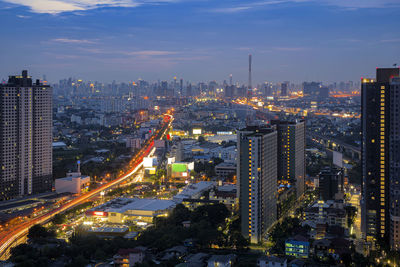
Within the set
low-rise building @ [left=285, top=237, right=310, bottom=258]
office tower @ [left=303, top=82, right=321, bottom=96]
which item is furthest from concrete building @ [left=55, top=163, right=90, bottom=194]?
office tower @ [left=303, top=82, right=321, bottom=96]

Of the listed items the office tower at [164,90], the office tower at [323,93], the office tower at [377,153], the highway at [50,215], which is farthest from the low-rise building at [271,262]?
the office tower at [323,93]

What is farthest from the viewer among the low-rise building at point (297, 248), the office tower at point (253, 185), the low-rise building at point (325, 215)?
the low-rise building at point (325, 215)

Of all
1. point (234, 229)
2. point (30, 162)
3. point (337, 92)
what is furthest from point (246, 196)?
point (337, 92)

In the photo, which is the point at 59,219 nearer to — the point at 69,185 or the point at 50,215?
the point at 50,215

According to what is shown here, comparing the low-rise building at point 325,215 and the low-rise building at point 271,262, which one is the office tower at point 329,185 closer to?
the low-rise building at point 325,215

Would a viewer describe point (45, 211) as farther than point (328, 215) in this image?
Yes

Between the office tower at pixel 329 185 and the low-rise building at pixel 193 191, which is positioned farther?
the low-rise building at pixel 193 191

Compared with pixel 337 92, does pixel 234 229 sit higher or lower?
lower

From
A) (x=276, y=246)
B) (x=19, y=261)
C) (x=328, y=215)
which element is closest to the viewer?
(x=19, y=261)

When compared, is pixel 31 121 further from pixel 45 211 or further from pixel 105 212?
pixel 105 212
